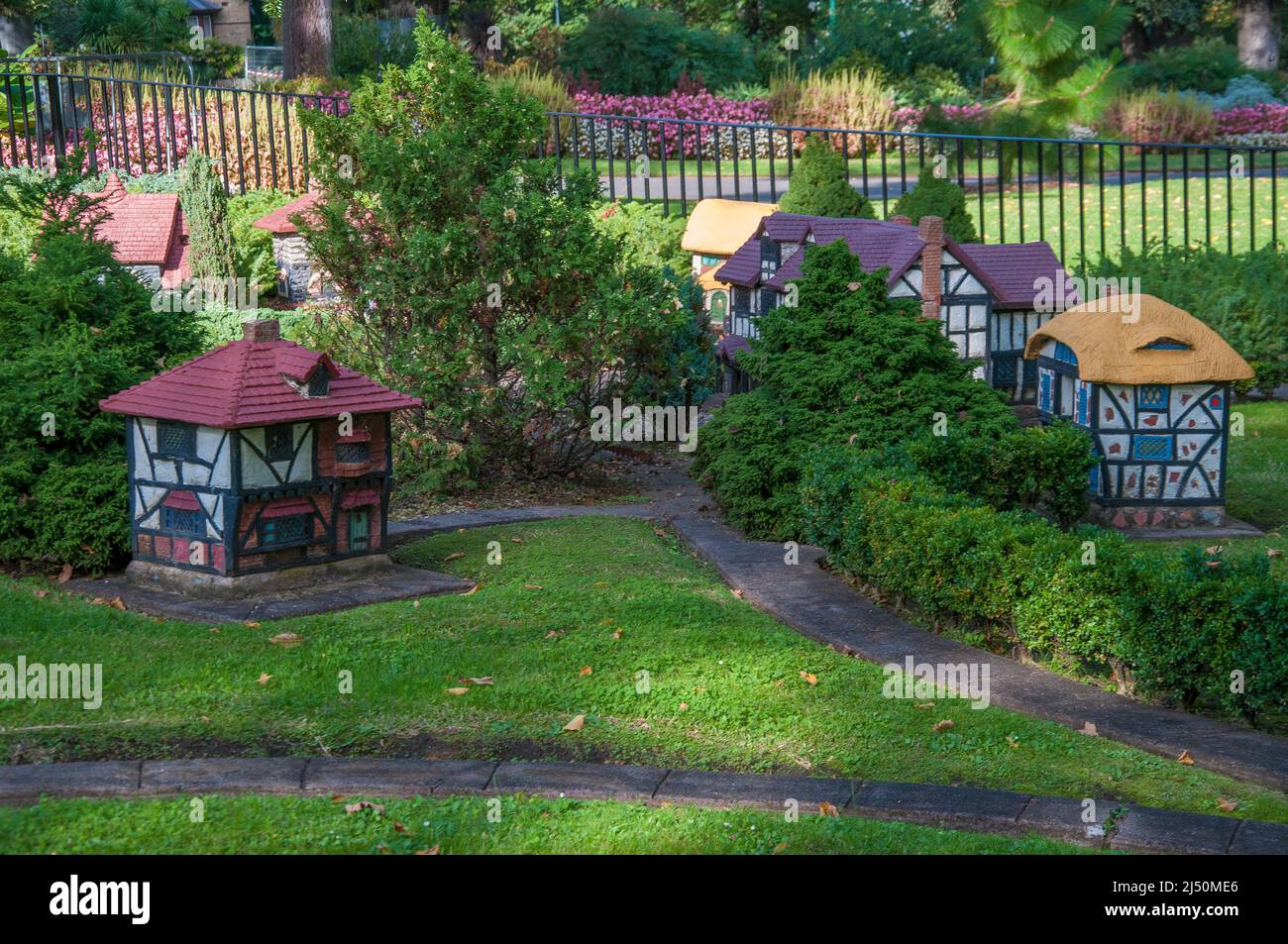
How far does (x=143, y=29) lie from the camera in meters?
40.2

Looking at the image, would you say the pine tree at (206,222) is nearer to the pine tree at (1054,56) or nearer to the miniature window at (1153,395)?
the pine tree at (1054,56)

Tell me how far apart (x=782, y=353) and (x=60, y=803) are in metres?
7.29

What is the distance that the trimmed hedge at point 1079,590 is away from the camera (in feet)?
24.6

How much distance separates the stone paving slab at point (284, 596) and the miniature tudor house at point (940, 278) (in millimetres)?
5571

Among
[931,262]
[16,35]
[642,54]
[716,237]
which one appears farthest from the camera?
[16,35]

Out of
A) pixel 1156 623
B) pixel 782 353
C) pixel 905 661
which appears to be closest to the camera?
pixel 1156 623

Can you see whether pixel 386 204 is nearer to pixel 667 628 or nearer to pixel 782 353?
pixel 782 353

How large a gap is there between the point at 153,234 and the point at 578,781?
15.2 metres

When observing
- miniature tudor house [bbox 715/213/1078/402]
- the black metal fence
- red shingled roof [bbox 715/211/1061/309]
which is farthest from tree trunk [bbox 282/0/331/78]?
red shingled roof [bbox 715/211/1061/309]

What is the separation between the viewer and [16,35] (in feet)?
164

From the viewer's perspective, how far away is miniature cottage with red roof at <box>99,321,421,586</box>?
9.55m

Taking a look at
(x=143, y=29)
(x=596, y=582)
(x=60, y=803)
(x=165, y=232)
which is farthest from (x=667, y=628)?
(x=143, y=29)

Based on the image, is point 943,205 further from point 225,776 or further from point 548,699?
point 225,776

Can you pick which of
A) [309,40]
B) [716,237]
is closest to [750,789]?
[716,237]
